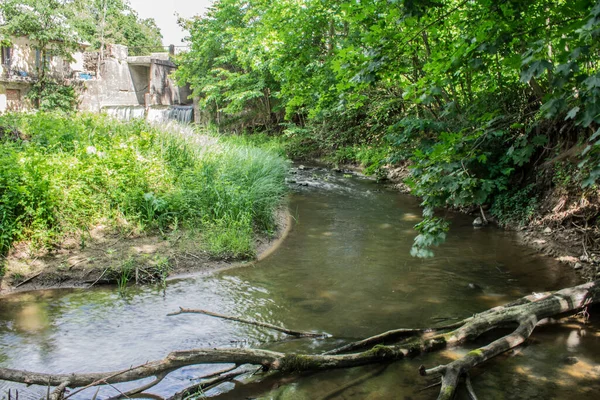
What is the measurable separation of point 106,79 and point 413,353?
110 feet

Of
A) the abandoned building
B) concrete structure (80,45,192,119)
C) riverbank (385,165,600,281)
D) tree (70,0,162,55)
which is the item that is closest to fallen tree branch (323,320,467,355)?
riverbank (385,165,600,281)

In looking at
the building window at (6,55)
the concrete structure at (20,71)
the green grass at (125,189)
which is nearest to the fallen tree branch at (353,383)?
the green grass at (125,189)

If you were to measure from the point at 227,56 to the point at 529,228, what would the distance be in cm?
1844

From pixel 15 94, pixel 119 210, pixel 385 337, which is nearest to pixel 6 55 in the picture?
pixel 15 94

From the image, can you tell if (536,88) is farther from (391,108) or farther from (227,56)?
(227,56)

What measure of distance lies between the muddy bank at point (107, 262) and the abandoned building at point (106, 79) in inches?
848

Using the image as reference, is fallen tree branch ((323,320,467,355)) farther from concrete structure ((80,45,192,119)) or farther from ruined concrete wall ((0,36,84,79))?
ruined concrete wall ((0,36,84,79))

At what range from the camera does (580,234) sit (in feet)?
22.2

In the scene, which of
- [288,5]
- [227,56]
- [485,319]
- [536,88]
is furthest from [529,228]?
[227,56]

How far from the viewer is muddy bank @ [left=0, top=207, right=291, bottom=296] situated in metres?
5.79

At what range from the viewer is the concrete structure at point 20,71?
2836cm

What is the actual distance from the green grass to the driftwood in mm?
3381

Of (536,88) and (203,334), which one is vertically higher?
(536,88)

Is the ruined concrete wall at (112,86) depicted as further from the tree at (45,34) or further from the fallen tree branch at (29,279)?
the fallen tree branch at (29,279)
